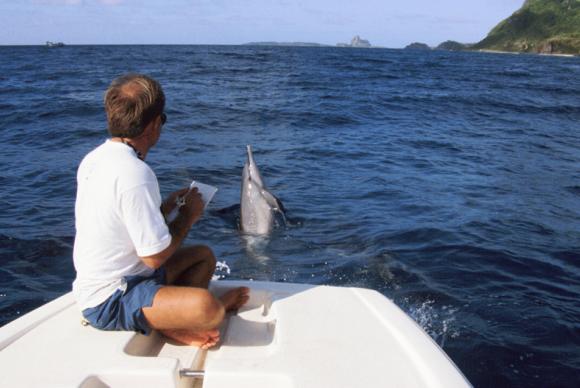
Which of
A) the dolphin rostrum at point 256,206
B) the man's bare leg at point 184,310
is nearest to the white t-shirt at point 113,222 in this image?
the man's bare leg at point 184,310

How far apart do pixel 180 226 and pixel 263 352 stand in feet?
3.29

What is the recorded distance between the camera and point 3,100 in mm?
22125

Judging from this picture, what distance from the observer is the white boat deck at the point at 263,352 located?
9.77ft

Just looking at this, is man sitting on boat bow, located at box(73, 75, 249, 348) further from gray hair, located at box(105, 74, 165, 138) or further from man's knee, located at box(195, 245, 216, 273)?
man's knee, located at box(195, 245, 216, 273)

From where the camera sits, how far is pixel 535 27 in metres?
154

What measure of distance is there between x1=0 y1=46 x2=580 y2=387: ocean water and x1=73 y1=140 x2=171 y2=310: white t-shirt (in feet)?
9.78

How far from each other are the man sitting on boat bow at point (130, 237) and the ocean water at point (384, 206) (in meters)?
2.74

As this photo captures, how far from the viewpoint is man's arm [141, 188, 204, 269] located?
3391 millimetres

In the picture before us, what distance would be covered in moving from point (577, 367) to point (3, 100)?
22.7 metres

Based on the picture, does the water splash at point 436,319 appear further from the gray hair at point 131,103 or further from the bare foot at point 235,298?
the gray hair at point 131,103

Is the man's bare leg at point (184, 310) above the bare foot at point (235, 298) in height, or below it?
above

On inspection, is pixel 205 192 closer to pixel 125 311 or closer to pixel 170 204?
pixel 170 204

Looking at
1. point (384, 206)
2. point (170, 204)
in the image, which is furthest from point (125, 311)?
point (384, 206)

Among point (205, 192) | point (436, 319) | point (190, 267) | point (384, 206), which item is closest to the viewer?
point (205, 192)
